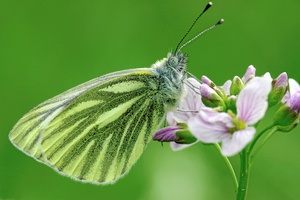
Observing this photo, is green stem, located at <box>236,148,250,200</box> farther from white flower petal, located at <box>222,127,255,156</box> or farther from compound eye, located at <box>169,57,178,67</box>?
compound eye, located at <box>169,57,178,67</box>

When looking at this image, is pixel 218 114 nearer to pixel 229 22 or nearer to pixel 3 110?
pixel 3 110

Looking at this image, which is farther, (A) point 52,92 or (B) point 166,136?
(A) point 52,92

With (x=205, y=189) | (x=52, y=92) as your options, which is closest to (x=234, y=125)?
(x=205, y=189)

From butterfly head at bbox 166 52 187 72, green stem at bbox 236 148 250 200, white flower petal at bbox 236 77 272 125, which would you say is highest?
butterfly head at bbox 166 52 187 72

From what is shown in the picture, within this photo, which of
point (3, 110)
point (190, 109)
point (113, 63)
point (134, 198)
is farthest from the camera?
point (113, 63)

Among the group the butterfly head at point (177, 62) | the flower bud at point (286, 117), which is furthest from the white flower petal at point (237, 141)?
the butterfly head at point (177, 62)

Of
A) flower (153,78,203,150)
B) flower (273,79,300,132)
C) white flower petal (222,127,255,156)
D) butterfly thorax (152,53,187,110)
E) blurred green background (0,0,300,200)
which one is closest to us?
white flower petal (222,127,255,156)

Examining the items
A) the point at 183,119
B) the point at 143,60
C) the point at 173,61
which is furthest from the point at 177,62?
the point at 143,60

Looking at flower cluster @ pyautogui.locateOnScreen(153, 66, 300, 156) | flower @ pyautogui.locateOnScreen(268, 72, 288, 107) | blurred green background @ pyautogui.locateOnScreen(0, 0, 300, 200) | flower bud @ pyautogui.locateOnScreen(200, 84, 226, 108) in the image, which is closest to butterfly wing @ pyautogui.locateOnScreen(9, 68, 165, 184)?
flower cluster @ pyautogui.locateOnScreen(153, 66, 300, 156)
